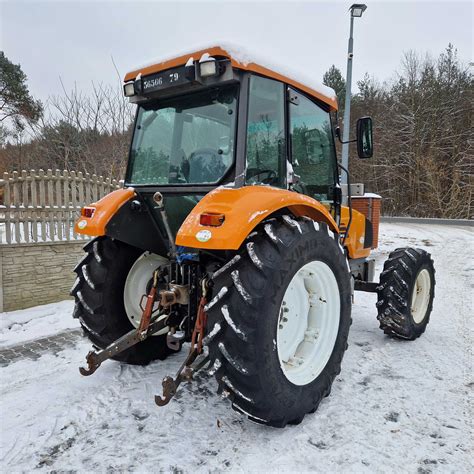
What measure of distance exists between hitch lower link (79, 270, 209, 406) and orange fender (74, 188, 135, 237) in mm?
503

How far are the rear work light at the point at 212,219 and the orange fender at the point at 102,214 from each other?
900mm

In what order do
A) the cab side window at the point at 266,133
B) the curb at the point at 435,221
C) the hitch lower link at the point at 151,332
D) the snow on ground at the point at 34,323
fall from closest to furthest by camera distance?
the hitch lower link at the point at 151,332 < the cab side window at the point at 266,133 < the snow on ground at the point at 34,323 < the curb at the point at 435,221

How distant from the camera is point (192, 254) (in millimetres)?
2633

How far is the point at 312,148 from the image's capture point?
323cm

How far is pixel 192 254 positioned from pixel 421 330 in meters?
2.65

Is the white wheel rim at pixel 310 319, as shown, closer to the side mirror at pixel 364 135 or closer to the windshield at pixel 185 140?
the windshield at pixel 185 140

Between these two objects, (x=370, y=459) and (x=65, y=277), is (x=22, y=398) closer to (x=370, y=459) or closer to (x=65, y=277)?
(x=370, y=459)

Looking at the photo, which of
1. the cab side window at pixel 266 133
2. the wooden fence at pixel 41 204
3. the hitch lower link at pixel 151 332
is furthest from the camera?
the wooden fence at pixel 41 204

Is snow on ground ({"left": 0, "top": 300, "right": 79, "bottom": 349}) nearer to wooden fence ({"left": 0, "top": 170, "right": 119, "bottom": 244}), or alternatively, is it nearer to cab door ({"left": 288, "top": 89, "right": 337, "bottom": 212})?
Result: wooden fence ({"left": 0, "top": 170, "right": 119, "bottom": 244})

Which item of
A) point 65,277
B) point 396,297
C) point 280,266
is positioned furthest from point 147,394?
point 65,277

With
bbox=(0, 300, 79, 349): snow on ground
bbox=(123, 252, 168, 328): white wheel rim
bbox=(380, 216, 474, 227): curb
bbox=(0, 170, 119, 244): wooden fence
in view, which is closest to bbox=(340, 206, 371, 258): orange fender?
bbox=(123, 252, 168, 328): white wheel rim

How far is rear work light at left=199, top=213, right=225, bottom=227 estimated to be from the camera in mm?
2061

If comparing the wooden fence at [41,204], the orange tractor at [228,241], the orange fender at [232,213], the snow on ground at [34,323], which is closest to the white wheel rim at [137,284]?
the orange tractor at [228,241]

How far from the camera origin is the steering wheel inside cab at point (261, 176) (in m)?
2.55
